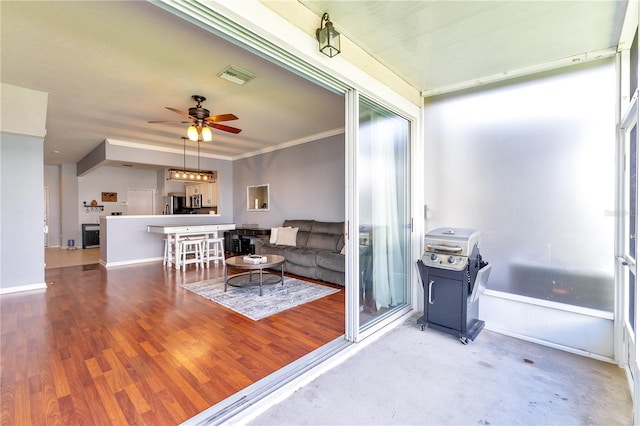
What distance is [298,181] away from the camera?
19.6 feet

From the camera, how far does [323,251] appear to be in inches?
182

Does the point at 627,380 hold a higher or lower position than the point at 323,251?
lower

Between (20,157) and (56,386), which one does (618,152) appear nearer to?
(56,386)

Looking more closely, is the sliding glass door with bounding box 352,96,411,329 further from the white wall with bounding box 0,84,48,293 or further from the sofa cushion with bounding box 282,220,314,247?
the white wall with bounding box 0,84,48,293

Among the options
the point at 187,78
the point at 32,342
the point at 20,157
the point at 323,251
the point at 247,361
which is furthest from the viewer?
the point at 323,251

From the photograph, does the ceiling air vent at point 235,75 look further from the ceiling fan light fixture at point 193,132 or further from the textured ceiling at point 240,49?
the ceiling fan light fixture at point 193,132

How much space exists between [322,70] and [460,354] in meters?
2.49

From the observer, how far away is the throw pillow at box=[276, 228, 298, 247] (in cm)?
541

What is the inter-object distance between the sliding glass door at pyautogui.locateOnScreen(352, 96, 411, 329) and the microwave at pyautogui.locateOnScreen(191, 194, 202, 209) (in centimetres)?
691

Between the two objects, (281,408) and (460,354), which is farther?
(460,354)

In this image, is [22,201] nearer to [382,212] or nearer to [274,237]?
[274,237]

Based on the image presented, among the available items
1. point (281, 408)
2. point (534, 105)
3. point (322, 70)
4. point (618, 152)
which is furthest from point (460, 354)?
point (322, 70)

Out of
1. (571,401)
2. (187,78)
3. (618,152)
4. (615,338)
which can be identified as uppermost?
(187,78)

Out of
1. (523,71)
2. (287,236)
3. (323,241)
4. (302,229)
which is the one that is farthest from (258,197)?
(523,71)
